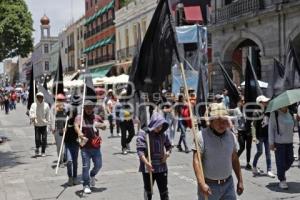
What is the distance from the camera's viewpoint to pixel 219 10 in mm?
24172

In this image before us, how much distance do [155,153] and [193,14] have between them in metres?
28.1

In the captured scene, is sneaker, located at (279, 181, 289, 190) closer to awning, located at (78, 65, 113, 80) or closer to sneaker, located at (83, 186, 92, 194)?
sneaker, located at (83, 186, 92, 194)

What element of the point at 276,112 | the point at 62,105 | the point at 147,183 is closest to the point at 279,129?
the point at 276,112

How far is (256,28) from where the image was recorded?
69.6ft

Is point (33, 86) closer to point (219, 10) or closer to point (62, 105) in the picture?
point (62, 105)

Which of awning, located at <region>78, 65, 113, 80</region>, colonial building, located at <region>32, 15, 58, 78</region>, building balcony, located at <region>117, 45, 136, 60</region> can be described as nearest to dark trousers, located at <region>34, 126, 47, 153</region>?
building balcony, located at <region>117, 45, 136, 60</region>

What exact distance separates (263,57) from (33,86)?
1042 centimetres

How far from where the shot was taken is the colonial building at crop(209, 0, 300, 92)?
1927cm

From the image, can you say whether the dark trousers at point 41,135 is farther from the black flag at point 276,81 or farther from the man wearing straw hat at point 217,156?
the man wearing straw hat at point 217,156

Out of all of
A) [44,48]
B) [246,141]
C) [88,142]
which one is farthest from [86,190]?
[44,48]

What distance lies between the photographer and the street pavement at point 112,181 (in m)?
8.06

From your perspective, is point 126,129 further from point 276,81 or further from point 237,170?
point 237,170

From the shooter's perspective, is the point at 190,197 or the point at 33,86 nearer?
the point at 190,197

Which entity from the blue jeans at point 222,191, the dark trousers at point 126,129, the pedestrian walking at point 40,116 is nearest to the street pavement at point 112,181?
the dark trousers at point 126,129
